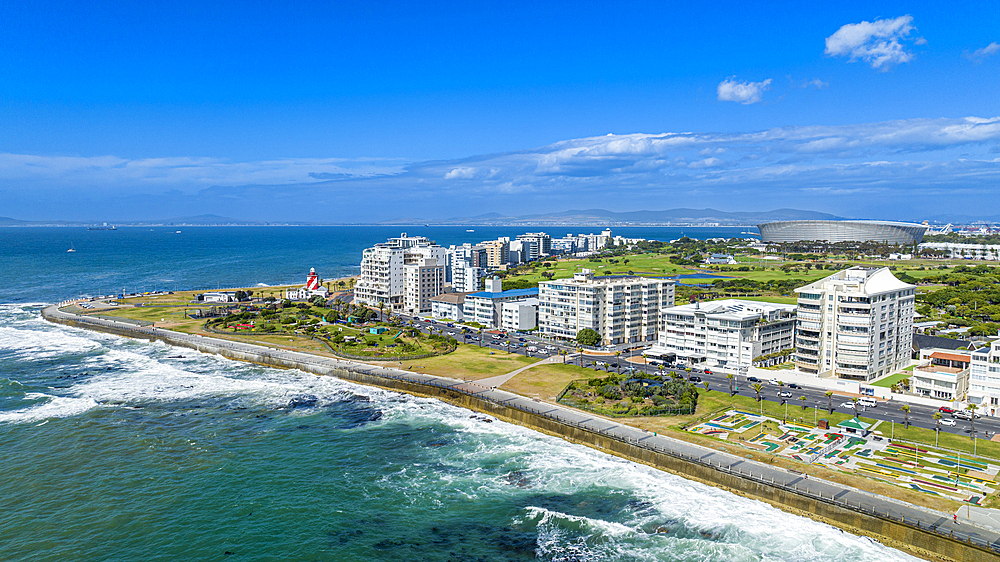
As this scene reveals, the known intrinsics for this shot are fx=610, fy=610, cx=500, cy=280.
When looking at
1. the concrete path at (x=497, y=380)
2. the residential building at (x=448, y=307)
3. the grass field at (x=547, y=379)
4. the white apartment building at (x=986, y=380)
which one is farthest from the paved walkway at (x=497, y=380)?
the white apartment building at (x=986, y=380)

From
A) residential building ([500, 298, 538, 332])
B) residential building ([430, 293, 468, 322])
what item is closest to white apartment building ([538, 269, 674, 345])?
residential building ([500, 298, 538, 332])

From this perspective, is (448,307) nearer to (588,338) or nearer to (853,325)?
(588,338)

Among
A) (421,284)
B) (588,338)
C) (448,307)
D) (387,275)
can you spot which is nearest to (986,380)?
(588,338)

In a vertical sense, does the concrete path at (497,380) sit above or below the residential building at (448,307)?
below

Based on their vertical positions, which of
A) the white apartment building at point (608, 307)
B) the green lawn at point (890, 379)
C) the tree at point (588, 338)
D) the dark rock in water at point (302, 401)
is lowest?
the dark rock in water at point (302, 401)

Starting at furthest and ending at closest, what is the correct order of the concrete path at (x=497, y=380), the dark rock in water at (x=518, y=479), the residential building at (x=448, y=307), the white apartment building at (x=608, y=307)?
the residential building at (x=448, y=307)
the white apartment building at (x=608, y=307)
the concrete path at (x=497, y=380)
the dark rock in water at (x=518, y=479)

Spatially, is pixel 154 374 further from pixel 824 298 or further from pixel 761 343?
pixel 824 298

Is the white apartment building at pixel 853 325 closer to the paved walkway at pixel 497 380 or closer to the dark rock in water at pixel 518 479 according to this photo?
the paved walkway at pixel 497 380
